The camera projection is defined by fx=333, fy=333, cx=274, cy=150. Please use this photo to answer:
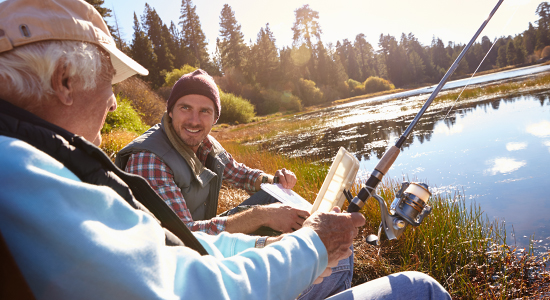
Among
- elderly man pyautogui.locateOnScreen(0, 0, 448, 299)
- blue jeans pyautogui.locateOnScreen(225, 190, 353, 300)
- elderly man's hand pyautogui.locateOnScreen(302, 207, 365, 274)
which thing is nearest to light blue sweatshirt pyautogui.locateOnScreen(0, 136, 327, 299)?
elderly man pyautogui.locateOnScreen(0, 0, 448, 299)

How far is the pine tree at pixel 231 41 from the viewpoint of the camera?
4234 centimetres

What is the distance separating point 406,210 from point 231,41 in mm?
44172

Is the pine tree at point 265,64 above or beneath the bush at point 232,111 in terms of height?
above

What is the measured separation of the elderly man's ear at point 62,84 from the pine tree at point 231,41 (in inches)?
1669

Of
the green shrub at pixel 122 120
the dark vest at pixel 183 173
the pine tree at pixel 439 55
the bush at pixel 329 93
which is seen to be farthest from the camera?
the pine tree at pixel 439 55

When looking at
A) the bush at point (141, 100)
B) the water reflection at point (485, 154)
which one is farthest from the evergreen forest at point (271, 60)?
the water reflection at point (485, 154)

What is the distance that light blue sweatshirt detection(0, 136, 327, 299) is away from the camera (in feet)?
2.01

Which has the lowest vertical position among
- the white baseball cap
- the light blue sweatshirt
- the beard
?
the light blue sweatshirt

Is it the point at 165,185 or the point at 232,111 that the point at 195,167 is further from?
the point at 232,111

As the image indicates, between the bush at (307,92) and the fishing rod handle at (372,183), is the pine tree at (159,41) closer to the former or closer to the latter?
the bush at (307,92)

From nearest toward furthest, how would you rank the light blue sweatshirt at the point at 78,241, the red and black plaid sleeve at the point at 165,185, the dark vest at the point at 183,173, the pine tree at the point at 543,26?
the light blue sweatshirt at the point at 78,241
the red and black plaid sleeve at the point at 165,185
the dark vest at the point at 183,173
the pine tree at the point at 543,26

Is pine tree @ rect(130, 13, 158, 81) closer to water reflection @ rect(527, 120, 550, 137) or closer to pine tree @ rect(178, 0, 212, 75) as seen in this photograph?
pine tree @ rect(178, 0, 212, 75)

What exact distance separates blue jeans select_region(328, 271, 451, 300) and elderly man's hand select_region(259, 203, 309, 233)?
69cm

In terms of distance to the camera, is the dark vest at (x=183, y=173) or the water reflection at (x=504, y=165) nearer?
the dark vest at (x=183, y=173)
